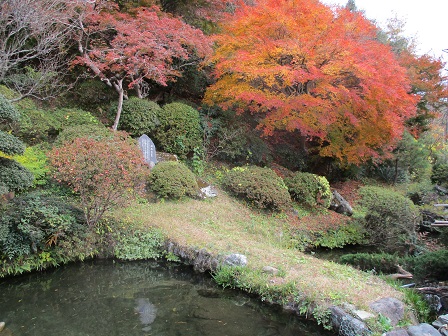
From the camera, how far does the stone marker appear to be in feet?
34.5

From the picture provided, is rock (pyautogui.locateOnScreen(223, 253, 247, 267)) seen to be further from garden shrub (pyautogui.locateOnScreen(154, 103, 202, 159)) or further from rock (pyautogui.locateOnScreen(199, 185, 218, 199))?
garden shrub (pyautogui.locateOnScreen(154, 103, 202, 159))

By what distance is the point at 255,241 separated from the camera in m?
8.18

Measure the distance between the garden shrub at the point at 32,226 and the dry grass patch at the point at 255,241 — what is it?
151cm

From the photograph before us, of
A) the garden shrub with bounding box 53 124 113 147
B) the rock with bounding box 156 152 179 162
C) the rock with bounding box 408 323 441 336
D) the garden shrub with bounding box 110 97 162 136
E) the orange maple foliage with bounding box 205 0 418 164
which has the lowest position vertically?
the rock with bounding box 408 323 441 336

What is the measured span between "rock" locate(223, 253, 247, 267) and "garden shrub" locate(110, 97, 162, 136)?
19.7 feet

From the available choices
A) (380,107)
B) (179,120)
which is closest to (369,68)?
(380,107)

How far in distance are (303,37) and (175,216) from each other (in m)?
6.20

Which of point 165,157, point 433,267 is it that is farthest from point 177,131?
point 433,267

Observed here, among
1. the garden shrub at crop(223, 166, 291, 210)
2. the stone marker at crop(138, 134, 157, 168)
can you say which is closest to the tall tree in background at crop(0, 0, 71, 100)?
the stone marker at crop(138, 134, 157, 168)

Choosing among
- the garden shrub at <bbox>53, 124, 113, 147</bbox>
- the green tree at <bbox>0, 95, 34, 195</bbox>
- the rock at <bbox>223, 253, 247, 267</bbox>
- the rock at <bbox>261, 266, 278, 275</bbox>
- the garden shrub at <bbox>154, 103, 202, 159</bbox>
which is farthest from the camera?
the garden shrub at <bbox>154, 103, 202, 159</bbox>

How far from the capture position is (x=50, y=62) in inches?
464

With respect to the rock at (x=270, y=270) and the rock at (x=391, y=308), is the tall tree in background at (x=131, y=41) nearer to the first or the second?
the rock at (x=270, y=270)

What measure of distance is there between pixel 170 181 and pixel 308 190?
482 centimetres

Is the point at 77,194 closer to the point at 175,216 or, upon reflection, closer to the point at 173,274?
the point at 175,216
